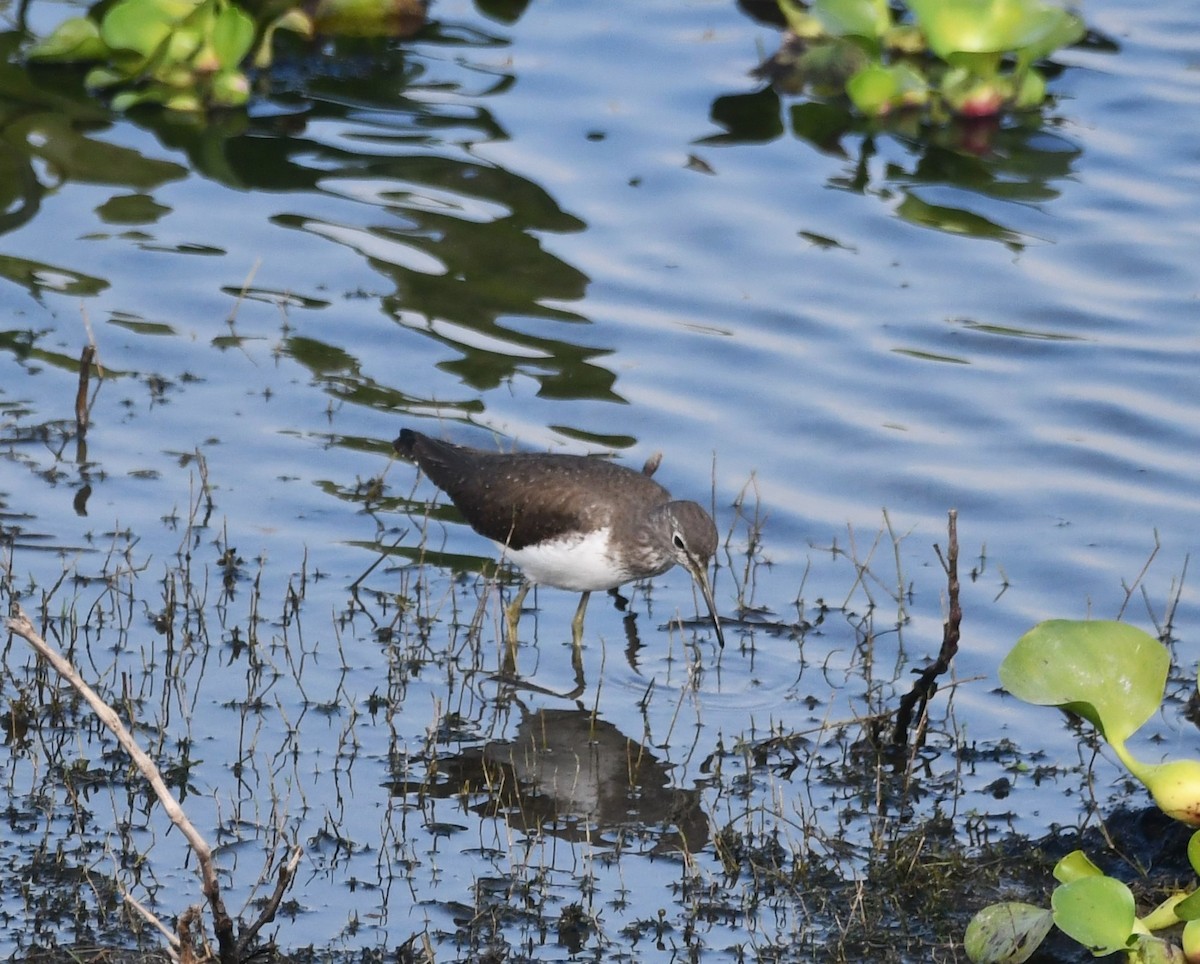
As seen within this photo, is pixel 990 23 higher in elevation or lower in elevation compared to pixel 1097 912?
higher

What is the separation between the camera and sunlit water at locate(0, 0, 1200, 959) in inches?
282

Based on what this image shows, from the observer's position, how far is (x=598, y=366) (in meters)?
10.1

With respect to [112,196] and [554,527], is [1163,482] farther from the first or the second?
[112,196]

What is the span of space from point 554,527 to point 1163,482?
335 centimetres

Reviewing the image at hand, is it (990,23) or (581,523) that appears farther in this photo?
(990,23)

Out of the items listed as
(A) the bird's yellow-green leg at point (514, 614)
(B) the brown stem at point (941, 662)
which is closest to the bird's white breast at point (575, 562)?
(A) the bird's yellow-green leg at point (514, 614)

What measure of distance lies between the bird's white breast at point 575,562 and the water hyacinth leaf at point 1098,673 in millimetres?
2325

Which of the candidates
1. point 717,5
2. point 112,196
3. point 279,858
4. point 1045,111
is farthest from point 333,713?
point 717,5

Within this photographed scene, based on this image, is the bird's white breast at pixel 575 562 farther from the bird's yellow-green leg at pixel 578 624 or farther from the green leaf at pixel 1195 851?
the green leaf at pixel 1195 851

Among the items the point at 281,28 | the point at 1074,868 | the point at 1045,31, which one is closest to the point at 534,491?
the point at 1074,868

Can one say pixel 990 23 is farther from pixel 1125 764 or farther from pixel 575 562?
pixel 1125 764

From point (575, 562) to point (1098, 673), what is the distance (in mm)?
2583

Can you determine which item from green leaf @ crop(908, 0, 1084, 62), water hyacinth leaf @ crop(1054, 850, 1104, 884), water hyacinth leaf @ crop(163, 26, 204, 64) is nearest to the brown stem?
water hyacinth leaf @ crop(1054, 850, 1104, 884)

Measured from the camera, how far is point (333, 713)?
23.0 feet
